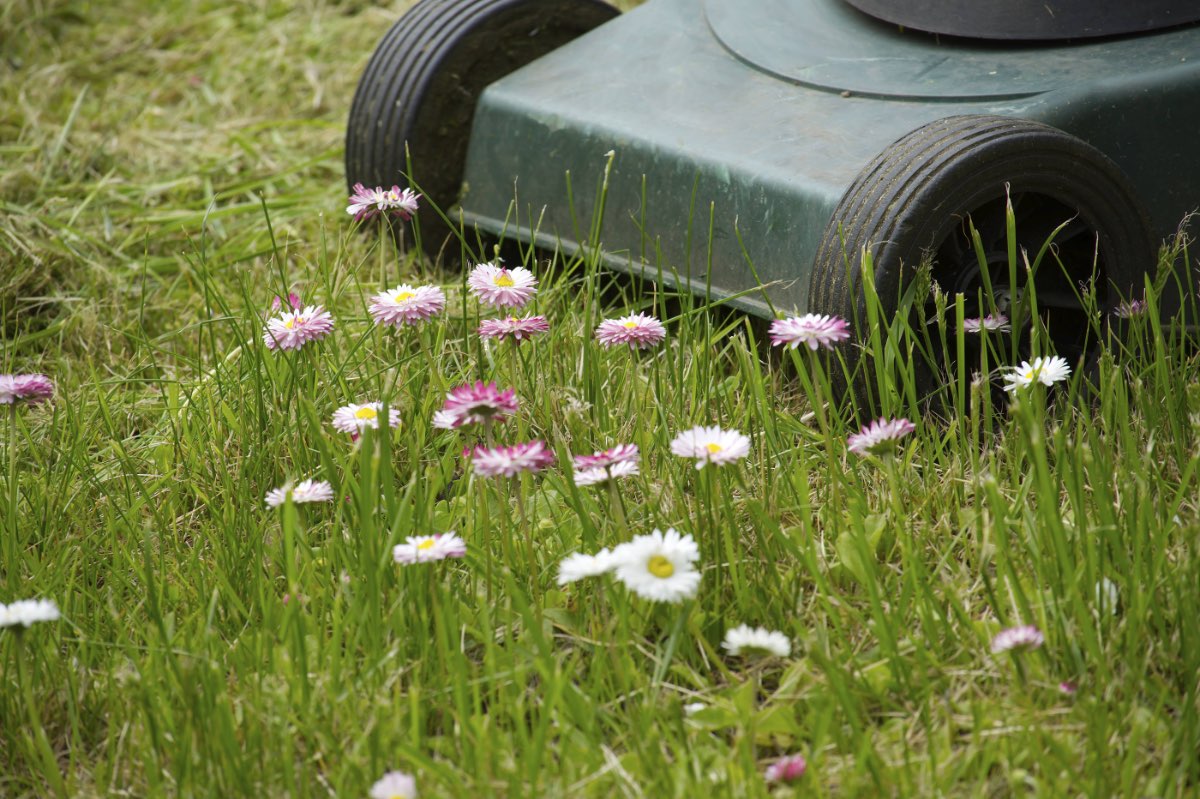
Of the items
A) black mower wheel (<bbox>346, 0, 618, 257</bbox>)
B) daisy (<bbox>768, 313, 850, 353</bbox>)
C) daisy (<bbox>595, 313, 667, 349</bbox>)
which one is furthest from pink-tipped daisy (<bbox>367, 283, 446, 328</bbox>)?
black mower wheel (<bbox>346, 0, 618, 257</bbox>)

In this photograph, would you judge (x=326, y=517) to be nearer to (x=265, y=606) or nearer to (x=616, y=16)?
(x=265, y=606)

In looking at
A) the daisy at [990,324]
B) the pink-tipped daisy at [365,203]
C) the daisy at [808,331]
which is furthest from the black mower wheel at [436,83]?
the daisy at [808,331]

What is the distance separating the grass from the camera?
1.25 metres

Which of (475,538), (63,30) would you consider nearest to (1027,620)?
(475,538)

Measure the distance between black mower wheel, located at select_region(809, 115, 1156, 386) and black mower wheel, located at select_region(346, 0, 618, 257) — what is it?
3.20ft

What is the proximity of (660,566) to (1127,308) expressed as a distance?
107cm

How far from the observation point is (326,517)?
177 centimetres

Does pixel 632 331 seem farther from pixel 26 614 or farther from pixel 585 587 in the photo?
pixel 26 614

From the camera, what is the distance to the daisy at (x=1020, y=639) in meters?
1.22

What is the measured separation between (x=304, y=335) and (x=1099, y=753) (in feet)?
3.30

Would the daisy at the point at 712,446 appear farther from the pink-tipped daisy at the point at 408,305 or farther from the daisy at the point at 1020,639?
the pink-tipped daisy at the point at 408,305

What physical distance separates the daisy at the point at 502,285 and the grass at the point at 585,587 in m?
0.10

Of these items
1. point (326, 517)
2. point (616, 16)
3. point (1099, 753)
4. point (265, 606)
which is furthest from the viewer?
point (616, 16)

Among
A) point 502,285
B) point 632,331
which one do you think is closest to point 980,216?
point 632,331
